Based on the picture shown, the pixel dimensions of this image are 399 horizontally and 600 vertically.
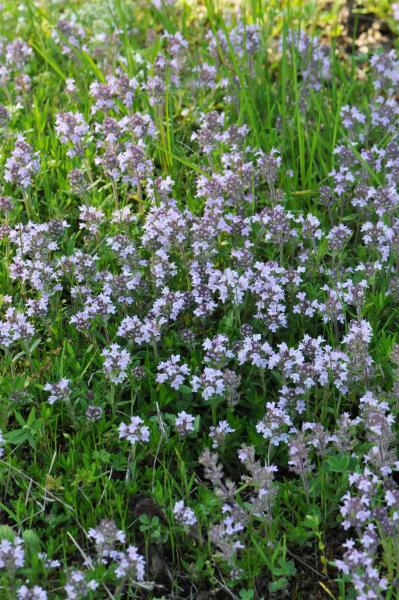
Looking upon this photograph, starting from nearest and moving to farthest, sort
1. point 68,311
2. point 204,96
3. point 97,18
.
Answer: point 68,311 → point 204,96 → point 97,18

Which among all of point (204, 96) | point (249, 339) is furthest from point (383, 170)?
point (249, 339)

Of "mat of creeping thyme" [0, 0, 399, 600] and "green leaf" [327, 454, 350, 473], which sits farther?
"green leaf" [327, 454, 350, 473]

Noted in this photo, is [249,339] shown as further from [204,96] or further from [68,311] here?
[204,96]

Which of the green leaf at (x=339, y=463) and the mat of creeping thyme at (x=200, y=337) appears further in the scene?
the green leaf at (x=339, y=463)

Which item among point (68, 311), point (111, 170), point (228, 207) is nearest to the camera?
point (68, 311)

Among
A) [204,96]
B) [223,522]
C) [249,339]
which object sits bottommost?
[223,522]

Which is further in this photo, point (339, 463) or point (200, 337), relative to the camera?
point (200, 337)

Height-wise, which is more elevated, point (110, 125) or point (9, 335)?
point (110, 125)

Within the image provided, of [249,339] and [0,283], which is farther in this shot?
[0,283]
